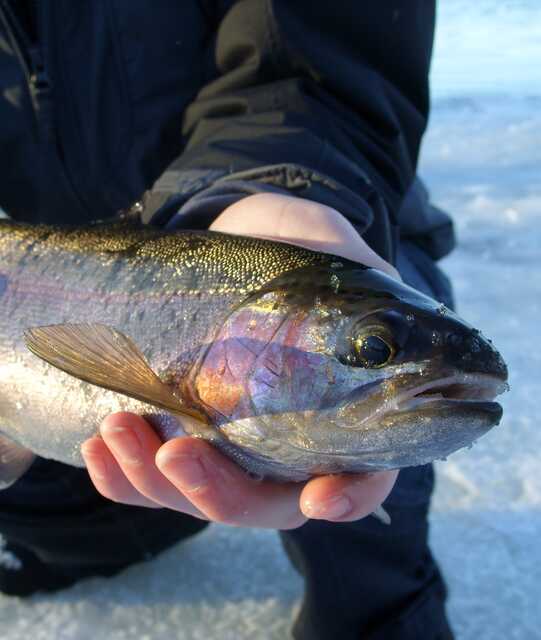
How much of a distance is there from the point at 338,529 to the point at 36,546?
109cm

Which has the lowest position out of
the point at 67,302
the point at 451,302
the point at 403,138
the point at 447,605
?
the point at 447,605

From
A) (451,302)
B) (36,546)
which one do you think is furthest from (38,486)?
(451,302)

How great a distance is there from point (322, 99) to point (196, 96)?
0.57 meters

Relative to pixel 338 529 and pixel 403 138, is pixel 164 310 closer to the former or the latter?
pixel 338 529

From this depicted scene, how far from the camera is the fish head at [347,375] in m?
1.18

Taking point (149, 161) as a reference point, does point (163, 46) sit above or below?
above

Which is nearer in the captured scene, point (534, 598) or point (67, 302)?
point (67, 302)

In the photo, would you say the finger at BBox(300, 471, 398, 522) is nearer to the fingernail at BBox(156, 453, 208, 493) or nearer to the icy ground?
the fingernail at BBox(156, 453, 208, 493)

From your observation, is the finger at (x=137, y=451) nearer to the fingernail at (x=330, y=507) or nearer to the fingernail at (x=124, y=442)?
the fingernail at (x=124, y=442)

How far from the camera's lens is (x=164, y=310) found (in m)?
1.49

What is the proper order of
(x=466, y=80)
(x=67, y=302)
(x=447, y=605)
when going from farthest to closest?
(x=466, y=80)
(x=447, y=605)
(x=67, y=302)

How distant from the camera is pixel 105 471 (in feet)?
4.85

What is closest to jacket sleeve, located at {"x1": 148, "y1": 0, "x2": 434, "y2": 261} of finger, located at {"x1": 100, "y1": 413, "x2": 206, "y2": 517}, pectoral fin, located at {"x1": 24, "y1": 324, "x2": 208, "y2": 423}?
pectoral fin, located at {"x1": 24, "y1": 324, "x2": 208, "y2": 423}

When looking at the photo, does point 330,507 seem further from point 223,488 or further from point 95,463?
point 95,463
